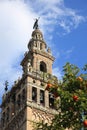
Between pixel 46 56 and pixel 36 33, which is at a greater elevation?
pixel 36 33

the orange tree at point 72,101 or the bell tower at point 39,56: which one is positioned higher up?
the bell tower at point 39,56

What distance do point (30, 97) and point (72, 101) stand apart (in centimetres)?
3121

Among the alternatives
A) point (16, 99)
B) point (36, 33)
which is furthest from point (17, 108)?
point (36, 33)

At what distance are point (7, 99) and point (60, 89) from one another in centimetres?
3570

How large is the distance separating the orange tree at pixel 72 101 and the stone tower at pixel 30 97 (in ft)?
85.4

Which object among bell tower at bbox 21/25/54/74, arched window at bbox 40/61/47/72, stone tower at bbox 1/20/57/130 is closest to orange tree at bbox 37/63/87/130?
stone tower at bbox 1/20/57/130

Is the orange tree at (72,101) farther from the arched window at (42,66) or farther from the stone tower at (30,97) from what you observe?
the arched window at (42,66)

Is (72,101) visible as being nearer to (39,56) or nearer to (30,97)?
(30,97)

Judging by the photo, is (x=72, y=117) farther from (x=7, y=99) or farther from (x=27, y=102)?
(x=7, y=99)

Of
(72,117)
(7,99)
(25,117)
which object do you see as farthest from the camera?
(7,99)

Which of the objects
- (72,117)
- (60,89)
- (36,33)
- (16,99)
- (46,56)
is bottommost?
(72,117)

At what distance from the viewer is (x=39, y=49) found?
55.2 m

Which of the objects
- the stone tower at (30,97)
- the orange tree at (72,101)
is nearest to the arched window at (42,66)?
the stone tower at (30,97)

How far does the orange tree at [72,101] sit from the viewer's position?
16.2m
